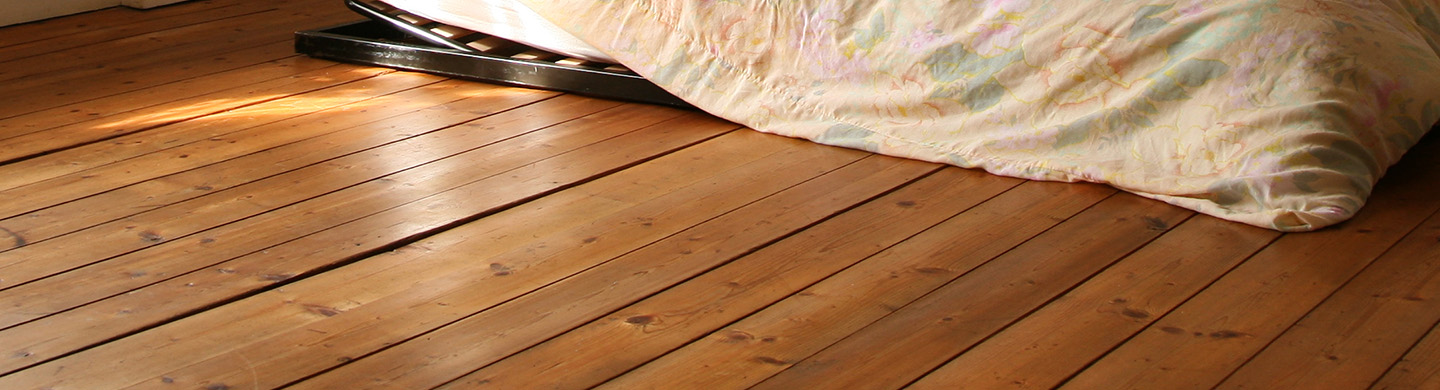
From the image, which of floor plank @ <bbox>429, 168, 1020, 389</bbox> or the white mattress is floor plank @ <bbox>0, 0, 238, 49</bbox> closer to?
the white mattress

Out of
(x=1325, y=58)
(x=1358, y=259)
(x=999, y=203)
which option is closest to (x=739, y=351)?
(x=999, y=203)

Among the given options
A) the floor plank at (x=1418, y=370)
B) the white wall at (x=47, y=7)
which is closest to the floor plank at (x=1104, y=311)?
the floor plank at (x=1418, y=370)

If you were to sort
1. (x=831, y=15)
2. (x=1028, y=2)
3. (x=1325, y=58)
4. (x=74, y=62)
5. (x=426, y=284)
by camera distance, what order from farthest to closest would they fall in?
(x=74, y=62), (x=831, y=15), (x=1028, y=2), (x=1325, y=58), (x=426, y=284)

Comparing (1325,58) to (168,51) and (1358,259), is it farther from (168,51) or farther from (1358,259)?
(168,51)

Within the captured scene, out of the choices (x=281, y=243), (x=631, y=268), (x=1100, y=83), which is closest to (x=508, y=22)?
(x=281, y=243)

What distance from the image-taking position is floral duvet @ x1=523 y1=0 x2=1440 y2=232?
1.87 m

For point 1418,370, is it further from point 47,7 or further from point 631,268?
point 47,7

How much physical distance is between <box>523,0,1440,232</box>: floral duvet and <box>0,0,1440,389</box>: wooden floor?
0.06 metres

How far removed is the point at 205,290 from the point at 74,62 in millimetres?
1643

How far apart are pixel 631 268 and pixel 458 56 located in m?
1.21

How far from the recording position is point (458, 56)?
281 centimetres

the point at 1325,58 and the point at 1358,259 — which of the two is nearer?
the point at 1358,259

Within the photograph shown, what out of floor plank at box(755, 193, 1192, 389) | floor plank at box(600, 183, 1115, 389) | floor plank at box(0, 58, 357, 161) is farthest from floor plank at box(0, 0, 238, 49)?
floor plank at box(755, 193, 1192, 389)

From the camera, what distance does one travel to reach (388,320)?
1594mm
